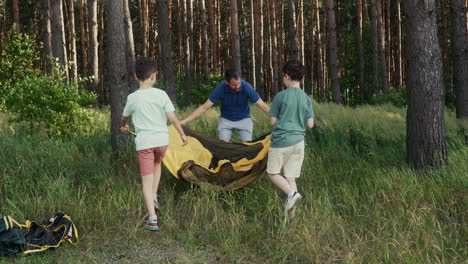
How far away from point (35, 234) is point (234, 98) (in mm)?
3148

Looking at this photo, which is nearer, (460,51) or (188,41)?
(460,51)

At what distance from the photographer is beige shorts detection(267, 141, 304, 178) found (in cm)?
472

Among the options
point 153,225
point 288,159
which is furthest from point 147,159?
point 288,159

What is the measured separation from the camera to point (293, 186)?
15.9ft

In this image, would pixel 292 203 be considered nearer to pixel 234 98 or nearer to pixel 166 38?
pixel 234 98

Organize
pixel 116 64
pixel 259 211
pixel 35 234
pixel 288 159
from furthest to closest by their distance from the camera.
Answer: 1. pixel 116 64
2. pixel 259 211
3. pixel 288 159
4. pixel 35 234

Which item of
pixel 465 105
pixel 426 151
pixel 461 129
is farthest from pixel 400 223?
pixel 465 105

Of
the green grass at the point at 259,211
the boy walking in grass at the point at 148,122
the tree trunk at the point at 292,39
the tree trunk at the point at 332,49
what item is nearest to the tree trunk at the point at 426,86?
the green grass at the point at 259,211

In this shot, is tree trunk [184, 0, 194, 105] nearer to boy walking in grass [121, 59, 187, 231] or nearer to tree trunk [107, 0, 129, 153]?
tree trunk [107, 0, 129, 153]

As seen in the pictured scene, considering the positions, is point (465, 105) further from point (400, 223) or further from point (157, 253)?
point (157, 253)

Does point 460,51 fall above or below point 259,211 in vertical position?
above

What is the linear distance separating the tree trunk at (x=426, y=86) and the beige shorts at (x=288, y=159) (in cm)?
189

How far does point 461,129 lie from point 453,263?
4.45m

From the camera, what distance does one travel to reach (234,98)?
249 inches
